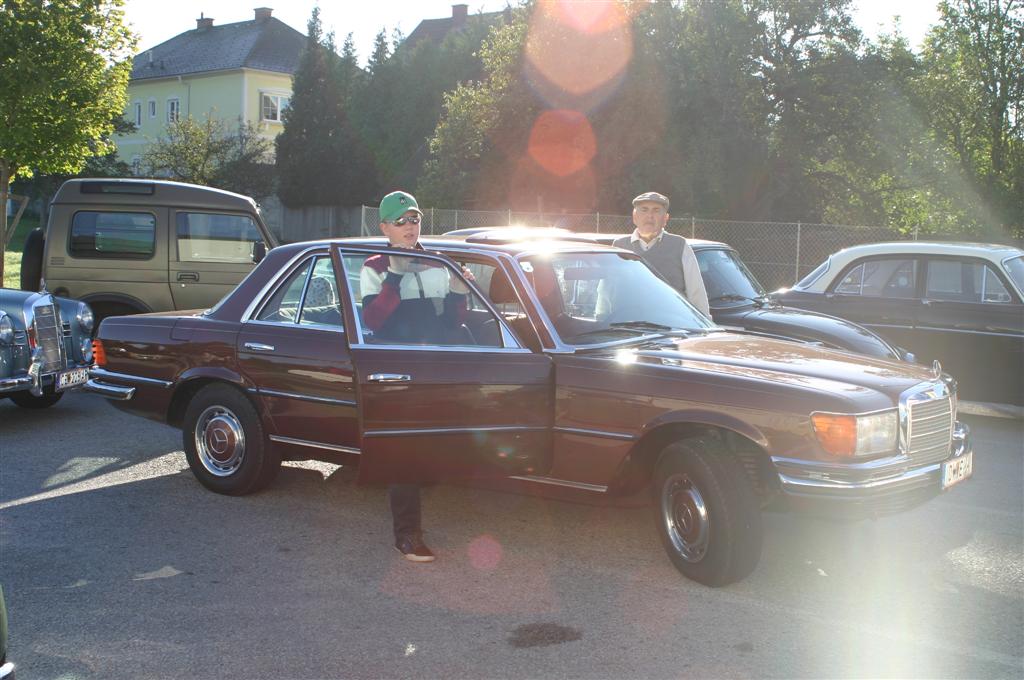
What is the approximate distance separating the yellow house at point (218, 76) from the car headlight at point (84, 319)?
169 feet

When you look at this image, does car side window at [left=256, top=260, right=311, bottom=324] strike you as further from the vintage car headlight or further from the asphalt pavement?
the vintage car headlight

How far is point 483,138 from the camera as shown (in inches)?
1480

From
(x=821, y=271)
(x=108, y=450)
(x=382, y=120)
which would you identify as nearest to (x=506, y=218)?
(x=821, y=271)

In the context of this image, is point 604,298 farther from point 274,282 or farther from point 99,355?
point 99,355

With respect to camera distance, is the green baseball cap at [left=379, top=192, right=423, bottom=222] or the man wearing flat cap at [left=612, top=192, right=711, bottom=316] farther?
the man wearing flat cap at [left=612, top=192, right=711, bottom=316]

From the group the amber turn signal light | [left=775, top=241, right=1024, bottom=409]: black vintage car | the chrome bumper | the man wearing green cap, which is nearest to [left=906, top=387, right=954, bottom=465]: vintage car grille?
the man wearing green cap

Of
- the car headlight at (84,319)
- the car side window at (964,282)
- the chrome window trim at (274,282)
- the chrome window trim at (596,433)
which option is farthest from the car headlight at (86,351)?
the car side window at (964,282)

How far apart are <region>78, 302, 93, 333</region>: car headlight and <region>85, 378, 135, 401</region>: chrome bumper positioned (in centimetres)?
260

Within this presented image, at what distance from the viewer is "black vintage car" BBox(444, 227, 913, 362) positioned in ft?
28.6

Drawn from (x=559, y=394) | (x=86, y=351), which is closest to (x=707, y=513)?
(x=559, y=394)

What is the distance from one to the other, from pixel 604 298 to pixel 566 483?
1.20 metres

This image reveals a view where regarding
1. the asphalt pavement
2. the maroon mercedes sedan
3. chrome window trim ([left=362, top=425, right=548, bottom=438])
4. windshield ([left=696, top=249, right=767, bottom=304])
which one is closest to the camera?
the asphalt pavement

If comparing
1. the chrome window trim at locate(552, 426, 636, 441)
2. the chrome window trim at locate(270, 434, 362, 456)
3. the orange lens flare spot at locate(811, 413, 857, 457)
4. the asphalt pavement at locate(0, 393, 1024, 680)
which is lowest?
the asphalt pavement at locate(0, 393, 1024, 680)

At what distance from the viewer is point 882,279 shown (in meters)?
10.3
